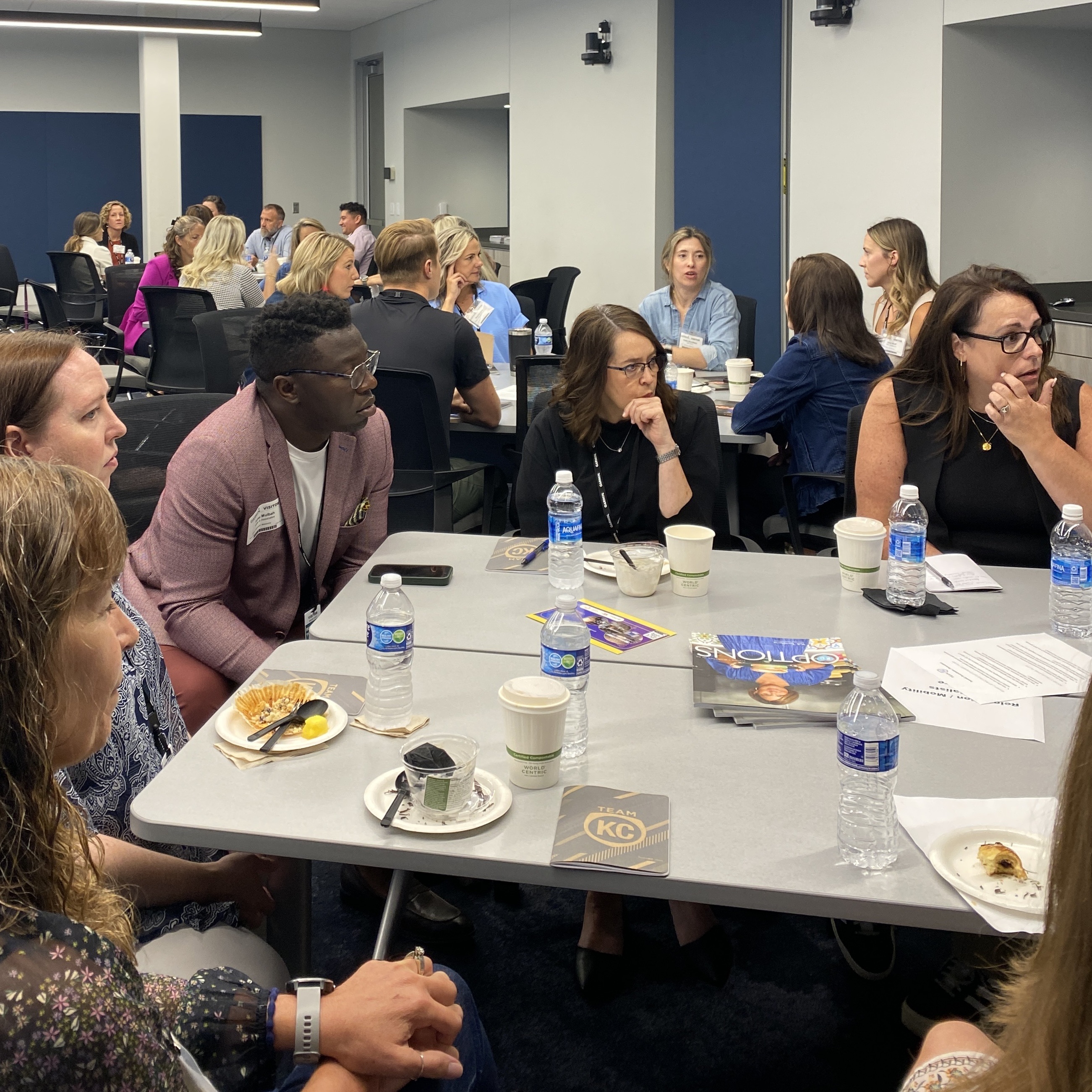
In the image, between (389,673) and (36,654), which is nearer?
(36,654)

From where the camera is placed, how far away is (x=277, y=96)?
13.1 meters

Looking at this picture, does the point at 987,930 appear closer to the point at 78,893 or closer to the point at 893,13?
the point at 78,893

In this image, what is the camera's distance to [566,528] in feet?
7.47

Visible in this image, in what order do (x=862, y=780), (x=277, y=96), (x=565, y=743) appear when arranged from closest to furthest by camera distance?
(x=862, y=780)
(x=565, y=743)
(x=277, y=96)

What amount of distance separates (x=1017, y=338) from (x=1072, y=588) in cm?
77

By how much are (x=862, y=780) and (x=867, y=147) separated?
19.9 feet

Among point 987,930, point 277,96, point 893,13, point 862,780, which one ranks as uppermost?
point 277,96

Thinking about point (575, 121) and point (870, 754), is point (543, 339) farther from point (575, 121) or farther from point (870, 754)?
point (870, 754)

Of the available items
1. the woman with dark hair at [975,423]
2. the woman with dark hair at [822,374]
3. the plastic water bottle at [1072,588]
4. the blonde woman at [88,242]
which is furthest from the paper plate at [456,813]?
the blonde woman at [88,242]

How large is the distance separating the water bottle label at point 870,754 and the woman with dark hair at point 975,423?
1.37 metres

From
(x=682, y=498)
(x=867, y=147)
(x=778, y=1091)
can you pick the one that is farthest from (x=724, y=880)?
(x=867, y=147)

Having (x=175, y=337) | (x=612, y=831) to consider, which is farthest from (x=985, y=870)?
(x=175, y=337)

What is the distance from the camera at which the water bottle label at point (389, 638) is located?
167cm

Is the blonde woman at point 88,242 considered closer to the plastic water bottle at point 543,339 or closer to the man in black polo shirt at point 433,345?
the plastic water bottle at point 543,339
